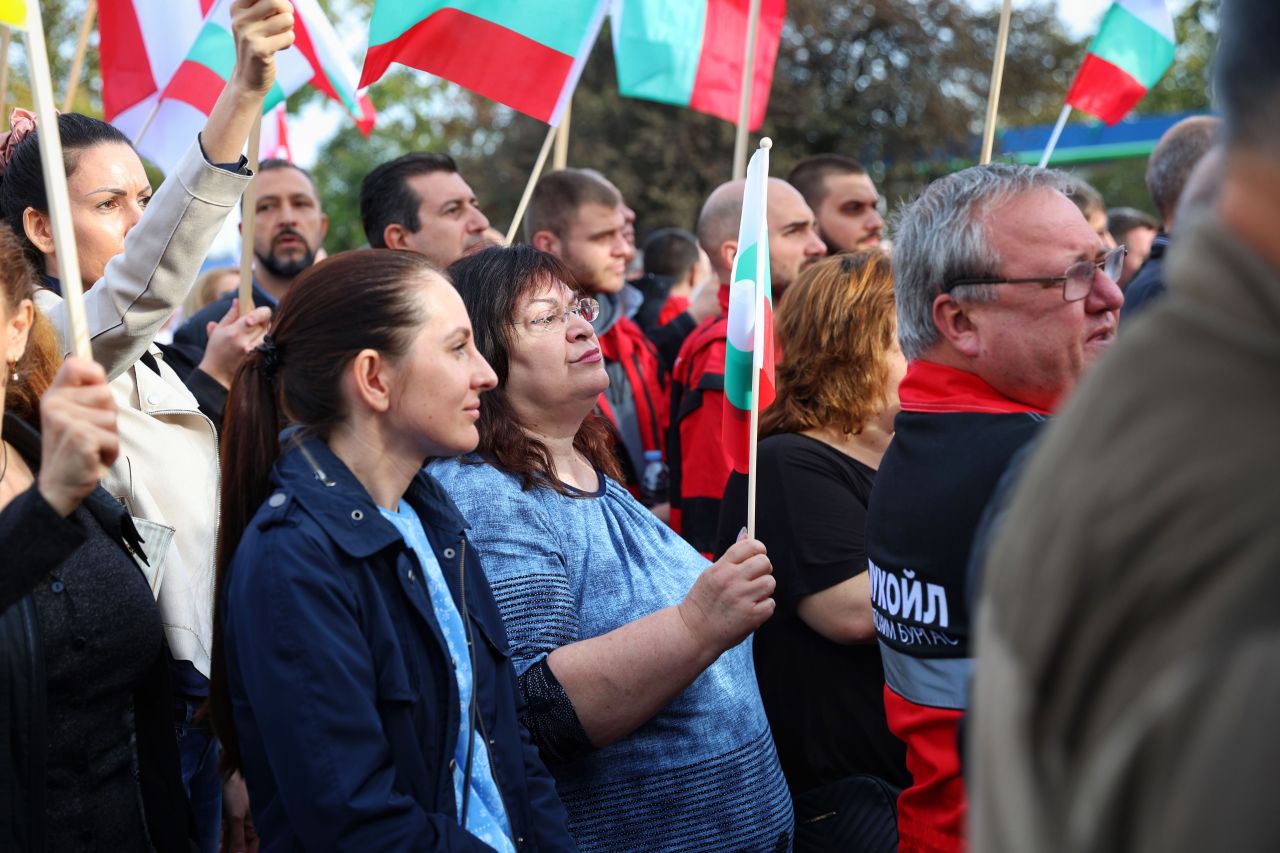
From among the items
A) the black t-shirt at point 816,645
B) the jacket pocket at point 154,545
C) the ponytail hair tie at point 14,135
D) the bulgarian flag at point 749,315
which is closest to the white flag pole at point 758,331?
the bulgarian flag at point 749,315

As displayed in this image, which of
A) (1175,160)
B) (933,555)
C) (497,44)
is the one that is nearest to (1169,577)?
(933,555)

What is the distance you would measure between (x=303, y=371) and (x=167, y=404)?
936 millimetres

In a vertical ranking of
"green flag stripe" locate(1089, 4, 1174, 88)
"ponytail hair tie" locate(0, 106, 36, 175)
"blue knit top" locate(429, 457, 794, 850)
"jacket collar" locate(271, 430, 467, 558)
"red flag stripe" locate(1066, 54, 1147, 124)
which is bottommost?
"blue knit top" locate(429, 457, 794, 850)

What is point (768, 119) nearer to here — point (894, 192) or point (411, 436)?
point (894, 192)

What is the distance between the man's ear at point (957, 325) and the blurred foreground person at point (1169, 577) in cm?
152

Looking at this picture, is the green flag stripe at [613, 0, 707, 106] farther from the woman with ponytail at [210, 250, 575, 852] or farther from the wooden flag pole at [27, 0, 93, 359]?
the wooden flag pole at [27, 0, 93, 359]

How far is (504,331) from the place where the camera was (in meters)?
3.24

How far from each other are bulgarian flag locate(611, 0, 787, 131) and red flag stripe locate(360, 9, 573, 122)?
144 cm

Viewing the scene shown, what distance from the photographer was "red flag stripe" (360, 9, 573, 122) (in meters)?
4.56

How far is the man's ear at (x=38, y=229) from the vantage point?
332 centimetres

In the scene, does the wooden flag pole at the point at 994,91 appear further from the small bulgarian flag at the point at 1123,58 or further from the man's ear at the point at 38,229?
the man's ear at the point at 38,229

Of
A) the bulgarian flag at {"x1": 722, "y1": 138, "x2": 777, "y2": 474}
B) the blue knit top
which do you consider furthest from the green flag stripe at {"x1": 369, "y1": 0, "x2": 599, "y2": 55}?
the blue knit top

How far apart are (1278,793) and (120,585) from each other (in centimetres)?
214

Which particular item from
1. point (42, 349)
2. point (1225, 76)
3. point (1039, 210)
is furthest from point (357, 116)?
point (1225, 76)
